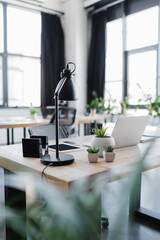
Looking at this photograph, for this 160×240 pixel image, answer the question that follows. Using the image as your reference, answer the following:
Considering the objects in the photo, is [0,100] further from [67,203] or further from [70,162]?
[67,203]

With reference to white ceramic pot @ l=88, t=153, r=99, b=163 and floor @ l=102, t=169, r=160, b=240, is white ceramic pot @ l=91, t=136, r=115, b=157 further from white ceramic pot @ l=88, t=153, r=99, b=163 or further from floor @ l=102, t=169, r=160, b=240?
floor @ l=102, t=169, r=160, b=240

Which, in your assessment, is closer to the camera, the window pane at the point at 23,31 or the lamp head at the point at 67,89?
the lamp head at the point at 67,89

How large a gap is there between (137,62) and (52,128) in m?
4.04

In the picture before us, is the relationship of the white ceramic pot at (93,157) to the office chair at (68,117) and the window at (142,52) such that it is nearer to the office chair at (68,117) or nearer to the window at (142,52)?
the office chair at (68,117)

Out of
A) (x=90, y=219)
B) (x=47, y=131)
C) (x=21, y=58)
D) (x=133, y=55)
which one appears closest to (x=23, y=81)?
(x=21, y=58)

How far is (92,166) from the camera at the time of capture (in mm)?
1114

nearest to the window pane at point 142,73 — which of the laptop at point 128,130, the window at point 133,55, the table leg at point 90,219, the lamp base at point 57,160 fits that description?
the window at point 133,55

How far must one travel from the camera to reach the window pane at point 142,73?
5.35 m

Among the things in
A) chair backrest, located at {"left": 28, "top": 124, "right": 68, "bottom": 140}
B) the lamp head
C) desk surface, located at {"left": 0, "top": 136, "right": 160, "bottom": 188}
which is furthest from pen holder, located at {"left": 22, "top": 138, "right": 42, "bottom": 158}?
chair backrest, located at {"left": 28, "top": 124, "right": 68, "bottom": 140}

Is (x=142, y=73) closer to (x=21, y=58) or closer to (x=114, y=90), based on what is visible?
(x=114, y=90)

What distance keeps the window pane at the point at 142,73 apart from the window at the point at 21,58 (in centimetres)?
239

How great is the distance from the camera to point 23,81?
19.7ft

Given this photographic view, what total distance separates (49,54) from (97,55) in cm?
127

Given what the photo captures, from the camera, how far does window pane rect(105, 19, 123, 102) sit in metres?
6.06
